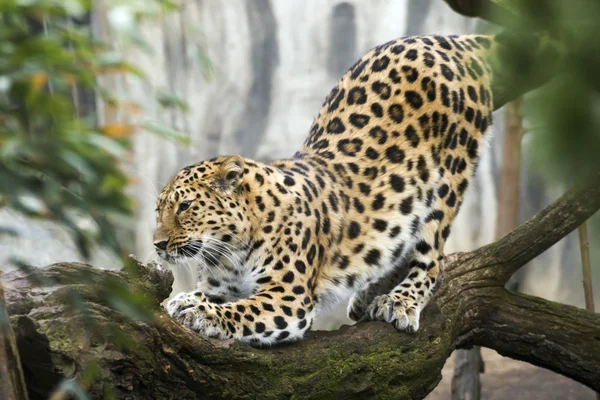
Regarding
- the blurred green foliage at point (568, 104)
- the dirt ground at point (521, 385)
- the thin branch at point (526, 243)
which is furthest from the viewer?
the dirt ground at point (521, 385)

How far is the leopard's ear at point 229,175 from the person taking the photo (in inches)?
165

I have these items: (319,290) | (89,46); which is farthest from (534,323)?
(89,46)

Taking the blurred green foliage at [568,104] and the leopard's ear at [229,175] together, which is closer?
the blurred green foliage at [568,104]

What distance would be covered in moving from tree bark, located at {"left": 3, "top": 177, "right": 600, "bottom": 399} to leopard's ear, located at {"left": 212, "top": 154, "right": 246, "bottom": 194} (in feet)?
2.63

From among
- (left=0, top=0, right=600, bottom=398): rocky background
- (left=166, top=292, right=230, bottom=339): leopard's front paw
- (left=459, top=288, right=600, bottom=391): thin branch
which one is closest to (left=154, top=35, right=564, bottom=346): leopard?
(left=166, top=292, right=230, bottom=339): leopard's front paw

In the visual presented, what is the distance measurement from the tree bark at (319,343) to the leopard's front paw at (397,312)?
0.05 meters

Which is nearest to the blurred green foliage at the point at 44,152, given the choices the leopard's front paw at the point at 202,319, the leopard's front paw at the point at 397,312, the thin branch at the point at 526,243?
the leopard's front paw at the point at 202,319

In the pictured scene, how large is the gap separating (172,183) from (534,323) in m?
2.46

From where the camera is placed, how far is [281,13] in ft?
30.2

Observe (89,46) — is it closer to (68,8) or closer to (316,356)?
(68,8)

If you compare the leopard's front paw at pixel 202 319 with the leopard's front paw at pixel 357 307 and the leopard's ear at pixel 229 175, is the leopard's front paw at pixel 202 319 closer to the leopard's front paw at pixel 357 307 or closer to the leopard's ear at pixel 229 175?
the leopard's ear at pixel 229 175

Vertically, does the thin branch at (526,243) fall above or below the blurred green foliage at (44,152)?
below

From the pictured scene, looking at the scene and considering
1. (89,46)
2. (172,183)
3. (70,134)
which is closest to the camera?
(70,134)

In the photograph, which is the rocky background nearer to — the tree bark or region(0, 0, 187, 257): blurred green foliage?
the tree bark
